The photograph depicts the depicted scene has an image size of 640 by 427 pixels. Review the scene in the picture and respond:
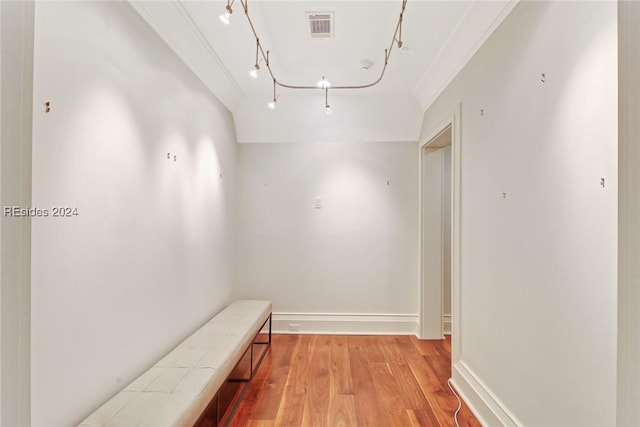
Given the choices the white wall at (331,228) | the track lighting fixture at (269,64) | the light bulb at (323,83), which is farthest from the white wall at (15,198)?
the white wall at (331,228)

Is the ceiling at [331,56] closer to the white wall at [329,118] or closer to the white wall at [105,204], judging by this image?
the white wall at [329,118]

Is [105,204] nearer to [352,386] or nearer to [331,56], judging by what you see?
[331,56]

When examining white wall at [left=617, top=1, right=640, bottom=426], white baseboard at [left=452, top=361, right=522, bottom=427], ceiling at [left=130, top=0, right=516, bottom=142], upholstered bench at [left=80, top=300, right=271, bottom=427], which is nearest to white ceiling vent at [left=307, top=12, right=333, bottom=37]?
ceiling at [left=130, top=0, right=516, bottom=142]

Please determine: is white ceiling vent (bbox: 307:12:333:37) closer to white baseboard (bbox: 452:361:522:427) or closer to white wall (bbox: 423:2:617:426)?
white wall (bbox: 423:2:617:426)

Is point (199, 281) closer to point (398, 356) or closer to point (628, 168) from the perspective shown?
point (398, 356)

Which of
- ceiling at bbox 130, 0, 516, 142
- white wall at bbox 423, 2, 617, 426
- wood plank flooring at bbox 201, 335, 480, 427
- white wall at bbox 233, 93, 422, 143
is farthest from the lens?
white wall at bbox 233, 93, 422, 143

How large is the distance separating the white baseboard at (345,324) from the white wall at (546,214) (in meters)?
1.51

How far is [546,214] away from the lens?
142 cm

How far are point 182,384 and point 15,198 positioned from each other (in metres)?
1.49

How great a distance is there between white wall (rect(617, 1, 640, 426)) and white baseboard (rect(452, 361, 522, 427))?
1.50 m

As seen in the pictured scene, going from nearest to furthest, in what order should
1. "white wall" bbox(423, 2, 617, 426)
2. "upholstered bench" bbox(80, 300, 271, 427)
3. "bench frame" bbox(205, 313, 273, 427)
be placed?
"white wall" bbox(423, 2, 617, 426)
"upholstered bench" bbox(80, 300, 271, 427)
"bench frame" bbox(205, 313, 273, 427)

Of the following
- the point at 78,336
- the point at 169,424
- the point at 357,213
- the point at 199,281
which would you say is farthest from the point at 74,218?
the point at 357,213

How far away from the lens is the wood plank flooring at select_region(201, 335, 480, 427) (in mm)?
2094

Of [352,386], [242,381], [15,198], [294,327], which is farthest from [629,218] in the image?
[294,327]
